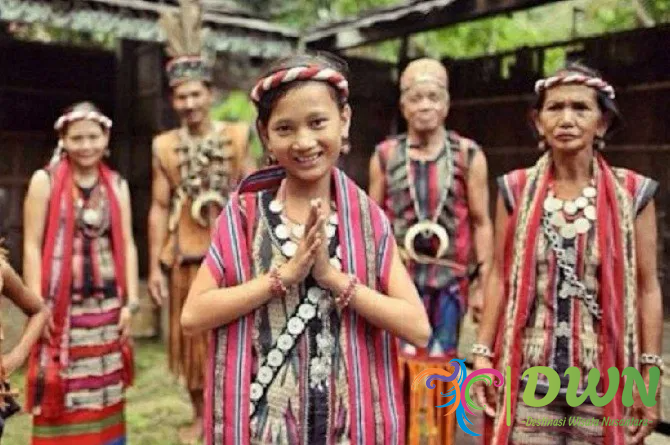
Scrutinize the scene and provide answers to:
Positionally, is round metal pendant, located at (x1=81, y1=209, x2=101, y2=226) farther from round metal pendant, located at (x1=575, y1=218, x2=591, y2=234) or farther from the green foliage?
the green foliage

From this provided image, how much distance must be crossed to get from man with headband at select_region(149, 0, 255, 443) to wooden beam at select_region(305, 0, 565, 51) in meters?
2.14

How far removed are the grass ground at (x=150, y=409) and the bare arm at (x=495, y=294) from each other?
228 centimetres

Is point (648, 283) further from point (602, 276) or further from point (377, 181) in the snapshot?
point (377, 181)

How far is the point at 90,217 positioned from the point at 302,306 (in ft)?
6.15

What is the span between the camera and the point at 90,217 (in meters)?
3.41

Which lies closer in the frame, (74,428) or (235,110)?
(74,428)

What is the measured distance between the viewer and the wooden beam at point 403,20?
5.26 m

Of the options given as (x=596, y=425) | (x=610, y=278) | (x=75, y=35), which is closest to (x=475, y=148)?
(x=610, y=278)

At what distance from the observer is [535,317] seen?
2424 millimetres

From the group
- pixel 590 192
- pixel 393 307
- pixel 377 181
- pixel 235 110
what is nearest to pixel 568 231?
pixel 590 192

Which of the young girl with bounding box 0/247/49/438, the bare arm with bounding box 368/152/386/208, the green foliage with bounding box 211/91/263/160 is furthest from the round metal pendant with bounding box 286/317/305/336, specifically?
the green foliage with bounding box 211/91/263/160

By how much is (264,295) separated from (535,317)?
1.06 m

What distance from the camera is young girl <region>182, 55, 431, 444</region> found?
1.80 meters

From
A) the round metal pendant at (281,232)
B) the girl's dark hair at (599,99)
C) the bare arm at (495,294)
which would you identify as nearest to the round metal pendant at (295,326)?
the round metal pendant at (281,232)
